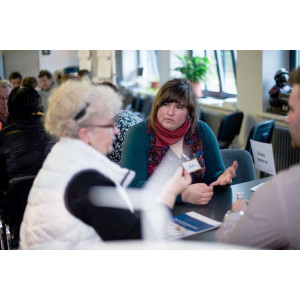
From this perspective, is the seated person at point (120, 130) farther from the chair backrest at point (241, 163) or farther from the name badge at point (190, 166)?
the name badge at point (190, 166)

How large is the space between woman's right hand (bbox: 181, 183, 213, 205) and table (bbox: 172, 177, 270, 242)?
0.02 m

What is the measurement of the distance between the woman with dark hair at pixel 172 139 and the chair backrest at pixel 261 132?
179 centimetres

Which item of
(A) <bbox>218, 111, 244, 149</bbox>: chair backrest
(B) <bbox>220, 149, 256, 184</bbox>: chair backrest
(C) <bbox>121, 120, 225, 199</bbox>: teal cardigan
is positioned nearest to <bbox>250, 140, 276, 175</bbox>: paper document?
(C) <bbox>121, 120, 225, 199</bbox>: teal cardigan

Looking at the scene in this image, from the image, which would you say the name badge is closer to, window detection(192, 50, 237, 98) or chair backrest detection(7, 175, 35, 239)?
chair backrest detection(7, 175, 35, 239)

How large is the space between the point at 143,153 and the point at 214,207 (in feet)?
1.54

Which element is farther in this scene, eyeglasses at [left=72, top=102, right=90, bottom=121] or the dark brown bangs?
the dark brown bangs

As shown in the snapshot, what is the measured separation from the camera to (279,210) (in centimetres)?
118

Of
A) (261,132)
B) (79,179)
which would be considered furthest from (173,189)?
(261,132)

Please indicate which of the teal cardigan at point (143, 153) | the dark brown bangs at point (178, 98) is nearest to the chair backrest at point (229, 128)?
the teal cardigan at point (143, 153)

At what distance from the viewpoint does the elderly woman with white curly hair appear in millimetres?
1182

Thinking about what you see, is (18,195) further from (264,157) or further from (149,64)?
(149,64)
